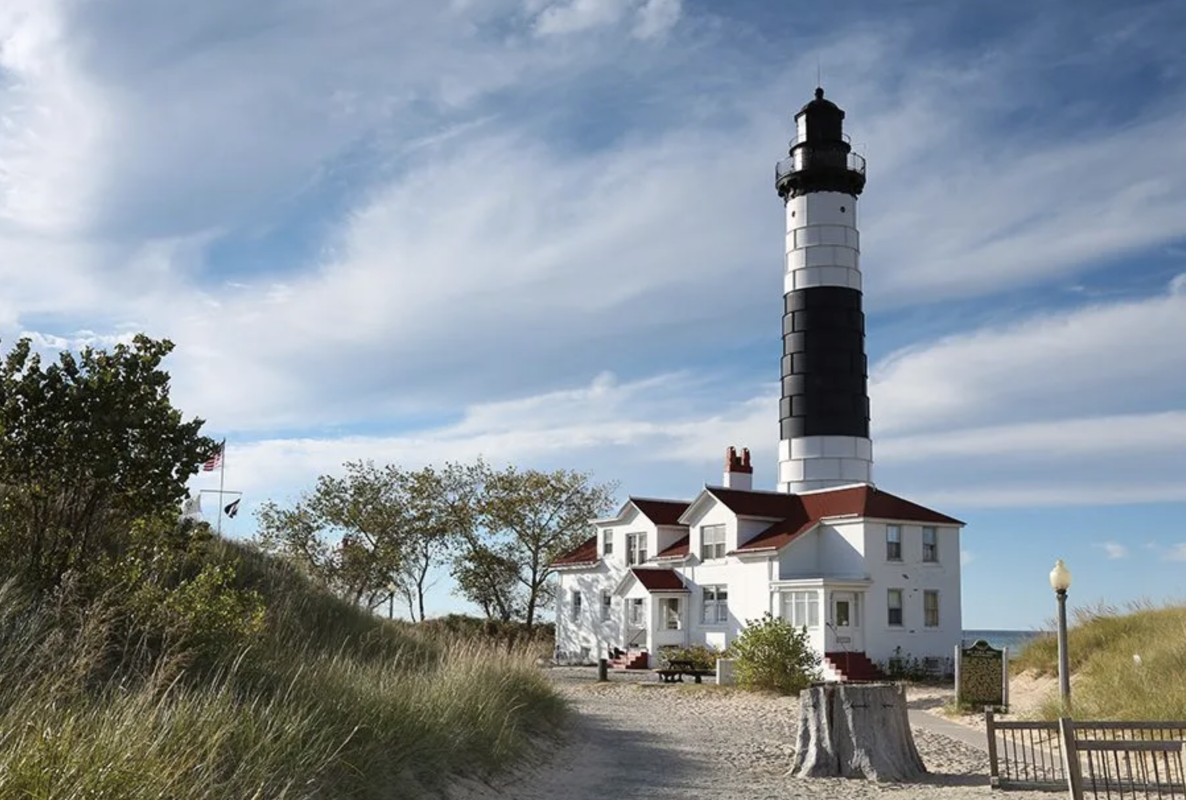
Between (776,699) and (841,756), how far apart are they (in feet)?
40.4

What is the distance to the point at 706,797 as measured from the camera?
11.2 meters

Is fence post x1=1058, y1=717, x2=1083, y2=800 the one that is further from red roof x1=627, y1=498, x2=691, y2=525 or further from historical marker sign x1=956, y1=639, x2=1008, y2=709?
red roof x1=627, y1=498, x2=691, y2=525

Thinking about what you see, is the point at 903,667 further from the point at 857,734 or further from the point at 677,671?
the point at 857,734

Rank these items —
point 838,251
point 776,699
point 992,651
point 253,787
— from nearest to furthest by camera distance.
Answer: point 253,787
point 992,651
point 776,699
point 838,251

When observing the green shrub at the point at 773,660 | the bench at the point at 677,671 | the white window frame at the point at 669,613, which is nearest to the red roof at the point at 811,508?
the white window frame at the point at 669,613

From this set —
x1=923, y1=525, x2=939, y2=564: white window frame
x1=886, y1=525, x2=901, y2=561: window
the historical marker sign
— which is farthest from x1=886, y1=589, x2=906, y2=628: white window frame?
the historical marker sign

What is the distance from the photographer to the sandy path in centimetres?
1143

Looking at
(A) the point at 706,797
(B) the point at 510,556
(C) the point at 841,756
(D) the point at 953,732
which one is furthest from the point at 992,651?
(B) the point at 510,556

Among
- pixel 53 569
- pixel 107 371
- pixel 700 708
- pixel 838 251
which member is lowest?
pixel 700 708

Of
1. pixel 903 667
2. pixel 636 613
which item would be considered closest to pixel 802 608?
pixel 903 667

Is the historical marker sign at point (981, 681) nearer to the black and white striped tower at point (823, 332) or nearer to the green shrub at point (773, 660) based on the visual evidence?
the green shrub at point (773, 660)

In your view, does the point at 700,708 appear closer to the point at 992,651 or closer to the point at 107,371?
the point at 992,651

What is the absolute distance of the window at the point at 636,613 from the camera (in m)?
39.3

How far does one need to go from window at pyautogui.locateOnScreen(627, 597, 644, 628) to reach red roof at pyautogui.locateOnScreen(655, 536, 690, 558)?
1.87 metres
